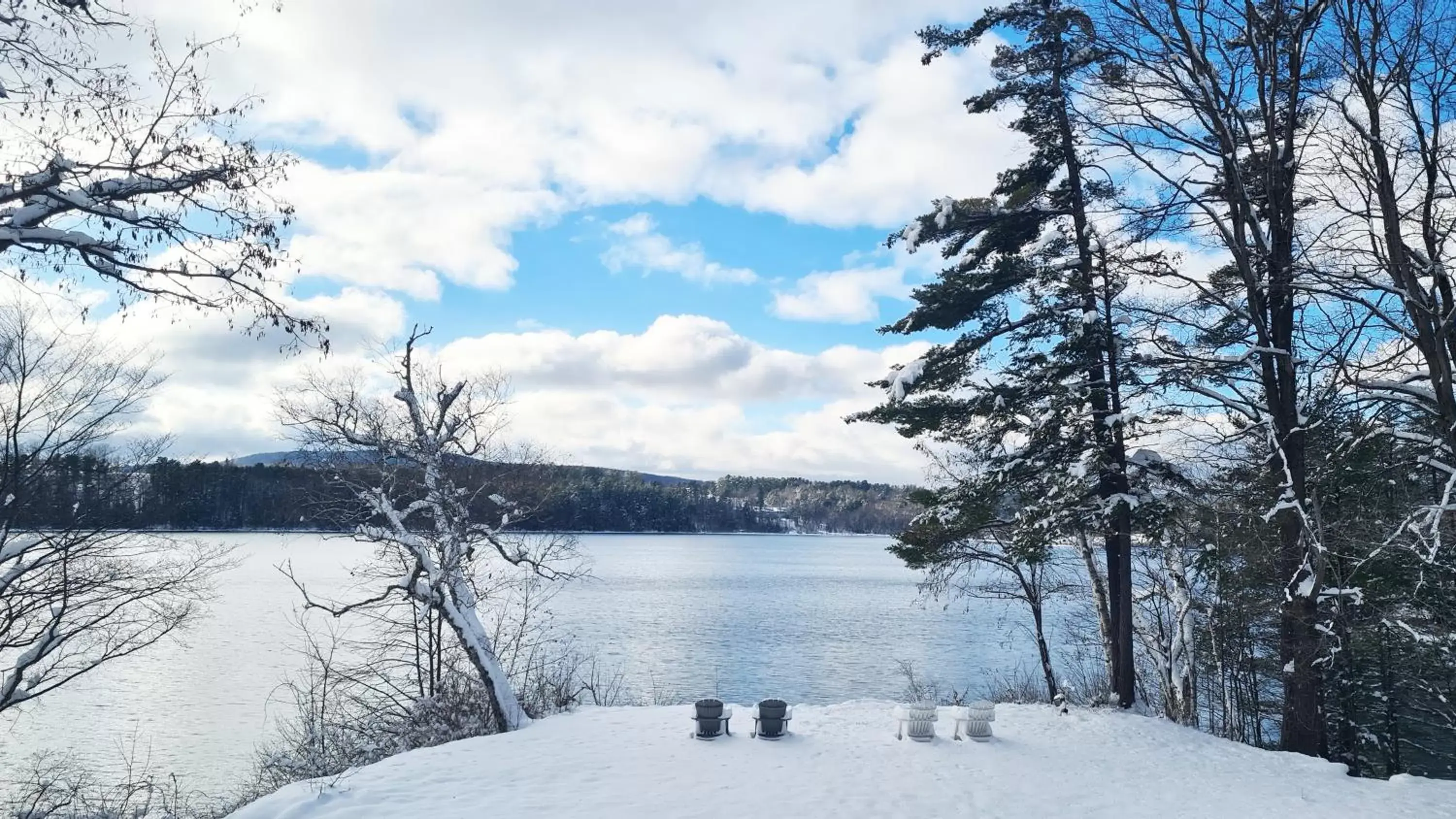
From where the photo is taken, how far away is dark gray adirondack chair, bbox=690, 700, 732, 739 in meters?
13.7

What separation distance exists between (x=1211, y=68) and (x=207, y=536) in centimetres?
9427

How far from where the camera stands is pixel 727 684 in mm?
25016

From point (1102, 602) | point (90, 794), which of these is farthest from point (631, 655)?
point (90, 794)

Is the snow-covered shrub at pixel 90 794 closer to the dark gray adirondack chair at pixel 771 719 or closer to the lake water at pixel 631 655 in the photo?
the lake water at pixel 631 655

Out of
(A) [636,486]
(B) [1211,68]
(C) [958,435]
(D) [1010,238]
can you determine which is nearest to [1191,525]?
(C) [958,435]

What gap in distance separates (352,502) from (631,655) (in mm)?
13347

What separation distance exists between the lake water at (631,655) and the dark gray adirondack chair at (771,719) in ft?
30.3

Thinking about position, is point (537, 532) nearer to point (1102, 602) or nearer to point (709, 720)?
point (709, 720)

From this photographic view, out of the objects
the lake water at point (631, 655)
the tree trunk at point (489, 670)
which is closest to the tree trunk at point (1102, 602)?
the lake water at point (631, 655)

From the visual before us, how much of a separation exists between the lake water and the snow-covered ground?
331 inches

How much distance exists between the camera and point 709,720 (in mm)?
13758

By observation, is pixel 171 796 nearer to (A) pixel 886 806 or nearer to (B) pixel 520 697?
(B) pixel 520 697

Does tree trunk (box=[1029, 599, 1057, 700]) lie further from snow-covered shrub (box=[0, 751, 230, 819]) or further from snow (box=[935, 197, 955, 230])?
snow-covered shrub (box=[0, 751, 230, 819])

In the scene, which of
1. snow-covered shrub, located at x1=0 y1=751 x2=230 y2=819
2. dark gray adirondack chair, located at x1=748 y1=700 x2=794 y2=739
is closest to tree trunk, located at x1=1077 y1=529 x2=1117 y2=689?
dark gray adirondack chair, located at x1=748 y1=700 x2=794 y2=739
